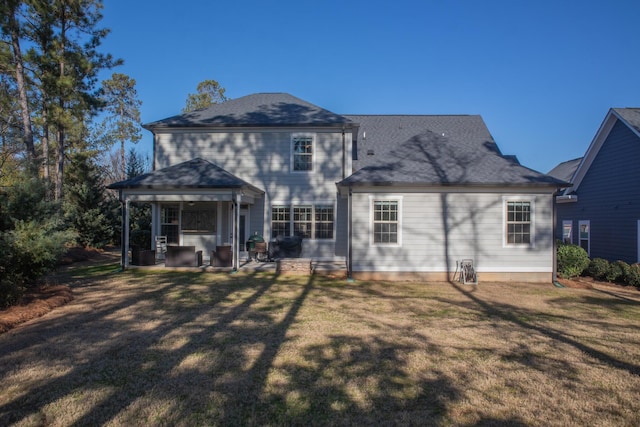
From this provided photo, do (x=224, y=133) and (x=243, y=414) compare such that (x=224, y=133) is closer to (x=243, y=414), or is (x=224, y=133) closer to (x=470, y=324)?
(x=470, y=324)

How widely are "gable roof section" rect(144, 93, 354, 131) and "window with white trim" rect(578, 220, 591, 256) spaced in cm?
1140

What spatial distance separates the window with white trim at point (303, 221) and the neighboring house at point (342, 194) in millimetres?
40

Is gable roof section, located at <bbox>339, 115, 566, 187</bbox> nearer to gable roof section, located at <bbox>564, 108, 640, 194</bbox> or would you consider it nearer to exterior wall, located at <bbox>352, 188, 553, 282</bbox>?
exterior wall, located at <bbox>352, 188, 553, 282</bbox>

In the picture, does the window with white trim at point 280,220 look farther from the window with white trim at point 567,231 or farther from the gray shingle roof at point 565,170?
the gray shingle roof at point 565,170

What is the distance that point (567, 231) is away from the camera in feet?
61.3

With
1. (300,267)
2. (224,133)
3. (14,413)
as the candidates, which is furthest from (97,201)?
(14,413)

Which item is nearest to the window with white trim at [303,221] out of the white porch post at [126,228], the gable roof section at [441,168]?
the gable roof section at [441,168]

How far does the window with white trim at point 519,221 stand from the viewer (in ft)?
38.2

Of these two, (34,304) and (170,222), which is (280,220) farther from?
(34,304)

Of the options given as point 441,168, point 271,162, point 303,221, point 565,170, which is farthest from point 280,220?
point 565,170

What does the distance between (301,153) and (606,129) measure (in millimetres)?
12454

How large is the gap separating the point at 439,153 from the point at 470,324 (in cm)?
Result: 750

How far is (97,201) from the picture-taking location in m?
19.3

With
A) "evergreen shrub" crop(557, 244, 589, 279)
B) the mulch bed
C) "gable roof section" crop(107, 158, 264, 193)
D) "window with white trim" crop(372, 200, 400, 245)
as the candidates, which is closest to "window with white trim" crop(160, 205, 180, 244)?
"gable roof section" crop(107, 158, 264, 193)
